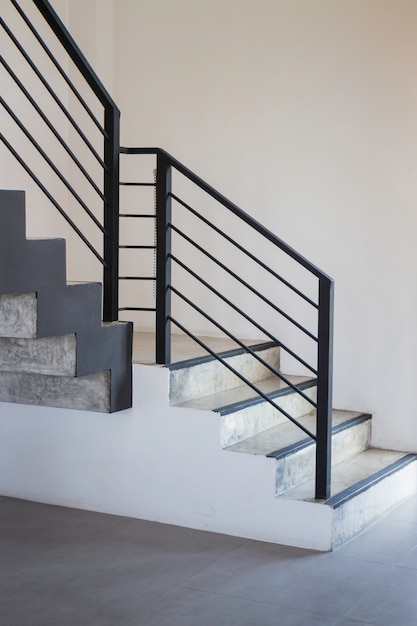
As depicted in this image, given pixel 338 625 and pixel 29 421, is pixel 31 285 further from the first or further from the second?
pixel 338 625

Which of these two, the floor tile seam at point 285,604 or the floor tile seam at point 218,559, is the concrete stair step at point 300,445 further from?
the floor tile seam at point 285,604

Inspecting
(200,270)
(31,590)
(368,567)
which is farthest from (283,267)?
(31,590)

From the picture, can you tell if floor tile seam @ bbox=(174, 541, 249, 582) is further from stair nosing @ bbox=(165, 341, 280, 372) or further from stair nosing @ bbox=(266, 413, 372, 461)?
stair nosing @ bbox=(165, 341, 280, 372)

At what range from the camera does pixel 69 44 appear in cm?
428

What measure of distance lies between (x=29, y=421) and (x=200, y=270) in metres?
1.64

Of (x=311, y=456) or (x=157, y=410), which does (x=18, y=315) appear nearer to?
(x=157, y=410)

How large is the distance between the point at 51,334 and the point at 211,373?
1.17 meters

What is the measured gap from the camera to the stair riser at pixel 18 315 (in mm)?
3922

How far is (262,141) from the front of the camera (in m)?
5.78

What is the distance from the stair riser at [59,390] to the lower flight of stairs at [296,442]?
0.35m

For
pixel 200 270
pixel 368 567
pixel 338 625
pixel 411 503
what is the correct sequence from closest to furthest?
pixel 338 625 → pixel 368 567 → pixel 411 503 → pixel 200 270

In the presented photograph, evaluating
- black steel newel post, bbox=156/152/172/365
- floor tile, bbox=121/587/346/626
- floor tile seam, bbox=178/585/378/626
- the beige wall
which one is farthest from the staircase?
floor tile, bbox=121/587/346/626

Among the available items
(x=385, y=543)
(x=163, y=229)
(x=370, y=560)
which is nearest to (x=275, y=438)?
(x=385, y=543)

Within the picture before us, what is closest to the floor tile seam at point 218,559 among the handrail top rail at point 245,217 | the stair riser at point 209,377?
the stair riser at point 209,377
